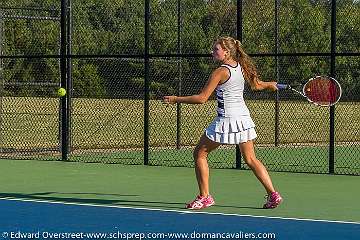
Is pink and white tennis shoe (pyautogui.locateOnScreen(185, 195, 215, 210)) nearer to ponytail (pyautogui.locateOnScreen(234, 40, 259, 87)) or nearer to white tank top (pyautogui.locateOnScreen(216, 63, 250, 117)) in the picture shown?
white tank top (pyautogui.locateOnScreen(216, 63, 250, 117))

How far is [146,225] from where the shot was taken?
906cm

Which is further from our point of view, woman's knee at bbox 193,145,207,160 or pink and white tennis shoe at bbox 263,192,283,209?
woman's knee at bbox 193,145,207,160

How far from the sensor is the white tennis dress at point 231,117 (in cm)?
1025

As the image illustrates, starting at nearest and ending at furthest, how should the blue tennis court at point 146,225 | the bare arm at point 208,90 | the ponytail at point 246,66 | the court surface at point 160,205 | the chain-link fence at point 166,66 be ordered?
the blue tennis court at point 146,225 → the court surface at point 160,205 → the bare arm at point 208,90 → the ponytail at point 246,66 → the chain-link fence at point 166,66

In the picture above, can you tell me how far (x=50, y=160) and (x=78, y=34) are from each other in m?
8.99

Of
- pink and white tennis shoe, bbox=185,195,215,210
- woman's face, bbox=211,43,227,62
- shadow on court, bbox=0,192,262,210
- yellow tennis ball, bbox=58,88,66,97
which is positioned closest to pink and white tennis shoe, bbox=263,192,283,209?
shadow on court, bbox=0,192,262,210

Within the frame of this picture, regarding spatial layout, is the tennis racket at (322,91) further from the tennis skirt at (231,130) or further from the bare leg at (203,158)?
the bare leg at (203,158)

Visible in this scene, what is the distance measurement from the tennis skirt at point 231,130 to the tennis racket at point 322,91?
1527 millimetres

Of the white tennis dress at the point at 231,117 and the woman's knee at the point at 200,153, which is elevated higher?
the white tennis dress at the point at 231,117

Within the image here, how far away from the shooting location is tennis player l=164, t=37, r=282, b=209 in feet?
33.6

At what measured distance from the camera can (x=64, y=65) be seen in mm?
16641

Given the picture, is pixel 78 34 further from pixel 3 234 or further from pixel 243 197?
pixel 3 234

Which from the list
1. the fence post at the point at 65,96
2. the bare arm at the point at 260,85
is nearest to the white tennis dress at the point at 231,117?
the bare arm at the point at 260,85

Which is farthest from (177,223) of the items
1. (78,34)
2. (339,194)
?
(78,34)
